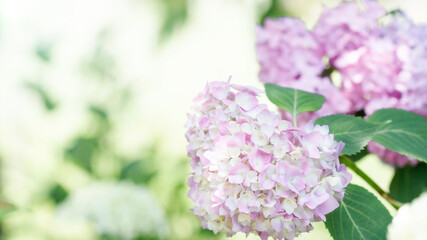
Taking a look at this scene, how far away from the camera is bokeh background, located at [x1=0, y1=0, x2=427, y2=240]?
1.62 meters

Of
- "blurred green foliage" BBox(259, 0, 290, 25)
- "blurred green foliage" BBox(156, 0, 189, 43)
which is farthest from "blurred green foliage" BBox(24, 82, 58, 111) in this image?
"blurred green foliage" BBox(259, 0, 290, 25)

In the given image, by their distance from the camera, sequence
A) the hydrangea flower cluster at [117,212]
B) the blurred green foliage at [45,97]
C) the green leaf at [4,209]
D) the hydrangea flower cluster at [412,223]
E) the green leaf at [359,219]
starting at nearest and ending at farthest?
the hydrangea flower cluster at [412,223]
the green leaf at [359,219]
the green leaf at [4,209]
the hydrangea flower cluster at [117,212]
the blurred green foliage at [45,97]

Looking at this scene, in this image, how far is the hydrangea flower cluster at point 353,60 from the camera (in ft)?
2.05

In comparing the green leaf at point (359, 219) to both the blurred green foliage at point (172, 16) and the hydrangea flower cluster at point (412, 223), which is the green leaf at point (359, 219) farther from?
the blurred green foliage at point (172, 16)

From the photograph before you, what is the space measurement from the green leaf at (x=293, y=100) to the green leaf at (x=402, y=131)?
0.06 metres

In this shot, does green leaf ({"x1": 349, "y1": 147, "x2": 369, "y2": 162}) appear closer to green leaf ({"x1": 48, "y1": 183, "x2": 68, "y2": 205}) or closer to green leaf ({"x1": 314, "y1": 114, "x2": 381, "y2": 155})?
green leaf ({"x1": 314, "y1": 114, "x2": 381, "y2": 155})

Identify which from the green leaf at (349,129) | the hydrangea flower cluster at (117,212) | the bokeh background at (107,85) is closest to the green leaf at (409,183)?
the green leaf at (349,129)

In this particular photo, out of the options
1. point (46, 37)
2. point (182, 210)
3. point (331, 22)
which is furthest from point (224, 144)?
point (46, 37)

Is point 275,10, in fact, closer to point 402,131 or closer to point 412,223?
point 402,131

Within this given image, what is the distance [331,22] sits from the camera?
67 centimetres

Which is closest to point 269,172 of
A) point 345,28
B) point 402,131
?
point 402,131

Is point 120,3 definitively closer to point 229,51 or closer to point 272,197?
point 229,51

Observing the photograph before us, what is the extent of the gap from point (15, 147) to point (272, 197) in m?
1.51

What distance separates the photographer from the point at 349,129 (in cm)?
48
